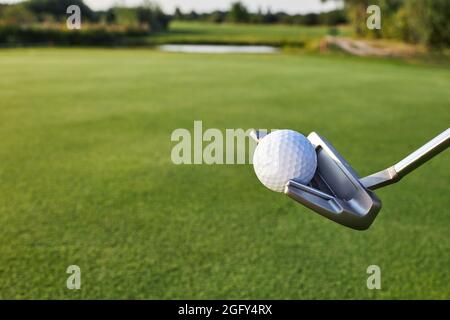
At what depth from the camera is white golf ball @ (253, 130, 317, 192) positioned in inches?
46.3

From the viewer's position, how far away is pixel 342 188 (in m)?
1.15

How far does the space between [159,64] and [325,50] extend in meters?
10.6

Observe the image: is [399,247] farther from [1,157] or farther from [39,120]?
[39,120]

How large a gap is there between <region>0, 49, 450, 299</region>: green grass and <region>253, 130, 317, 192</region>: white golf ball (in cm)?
156

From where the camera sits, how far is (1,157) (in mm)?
5316

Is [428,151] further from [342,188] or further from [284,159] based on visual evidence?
[284,159]

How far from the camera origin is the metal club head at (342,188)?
3.34 feet

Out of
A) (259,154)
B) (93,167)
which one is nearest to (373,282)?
(259,154)

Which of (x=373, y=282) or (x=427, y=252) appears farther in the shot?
(x=427, y=252)

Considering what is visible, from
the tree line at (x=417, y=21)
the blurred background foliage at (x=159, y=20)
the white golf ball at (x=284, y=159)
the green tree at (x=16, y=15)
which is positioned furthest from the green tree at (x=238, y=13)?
the white golf ball at (x=284, y=159)

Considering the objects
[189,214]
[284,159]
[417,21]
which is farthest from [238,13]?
[284,159]

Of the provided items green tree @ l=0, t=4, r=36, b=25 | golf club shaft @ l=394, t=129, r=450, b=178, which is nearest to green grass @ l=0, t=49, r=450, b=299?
golf club shaft @ l=394, t=129, r=450, b=178

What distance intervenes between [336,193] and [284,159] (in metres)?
0.16

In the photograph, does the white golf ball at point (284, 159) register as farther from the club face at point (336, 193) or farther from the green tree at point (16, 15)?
the green tree at point (16, 15)
